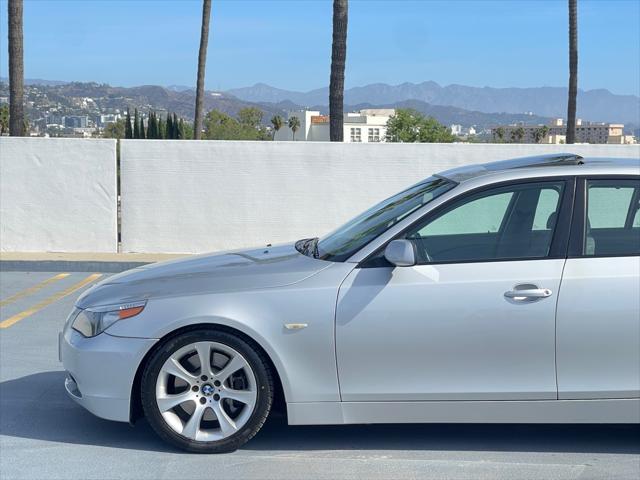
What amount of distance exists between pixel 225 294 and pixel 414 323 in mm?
1067

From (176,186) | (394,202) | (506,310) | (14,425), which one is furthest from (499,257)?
(176,186)

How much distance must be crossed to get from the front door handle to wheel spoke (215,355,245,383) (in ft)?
4.96

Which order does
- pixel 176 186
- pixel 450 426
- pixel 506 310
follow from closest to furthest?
pixel 506 310 → pixel 450 426 → pixel 176 186

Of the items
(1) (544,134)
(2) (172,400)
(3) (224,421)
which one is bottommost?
(3) (224,421)

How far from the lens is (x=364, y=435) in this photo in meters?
5.48

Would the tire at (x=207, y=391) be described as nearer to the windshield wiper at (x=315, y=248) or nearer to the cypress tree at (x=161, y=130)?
the windshield wiper at (x=315, y=248)

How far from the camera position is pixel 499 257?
16.3ft

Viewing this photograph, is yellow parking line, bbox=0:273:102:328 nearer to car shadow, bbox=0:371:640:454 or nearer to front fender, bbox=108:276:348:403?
car shadow, bbox=0:371:640:454

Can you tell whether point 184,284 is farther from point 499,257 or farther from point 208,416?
point 499,257

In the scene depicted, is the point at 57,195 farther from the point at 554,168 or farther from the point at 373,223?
the point at 554,168

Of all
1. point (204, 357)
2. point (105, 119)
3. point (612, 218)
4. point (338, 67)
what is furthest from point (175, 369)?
point (105, 119)

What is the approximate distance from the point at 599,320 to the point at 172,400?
241cm

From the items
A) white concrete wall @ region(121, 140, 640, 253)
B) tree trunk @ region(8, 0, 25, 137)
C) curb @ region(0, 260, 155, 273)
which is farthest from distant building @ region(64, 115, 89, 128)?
curb @ region(0, 260, 155, 273)

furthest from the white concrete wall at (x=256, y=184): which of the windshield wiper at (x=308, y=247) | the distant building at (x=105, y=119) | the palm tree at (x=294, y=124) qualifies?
the distant building at (x=105, y=119)
